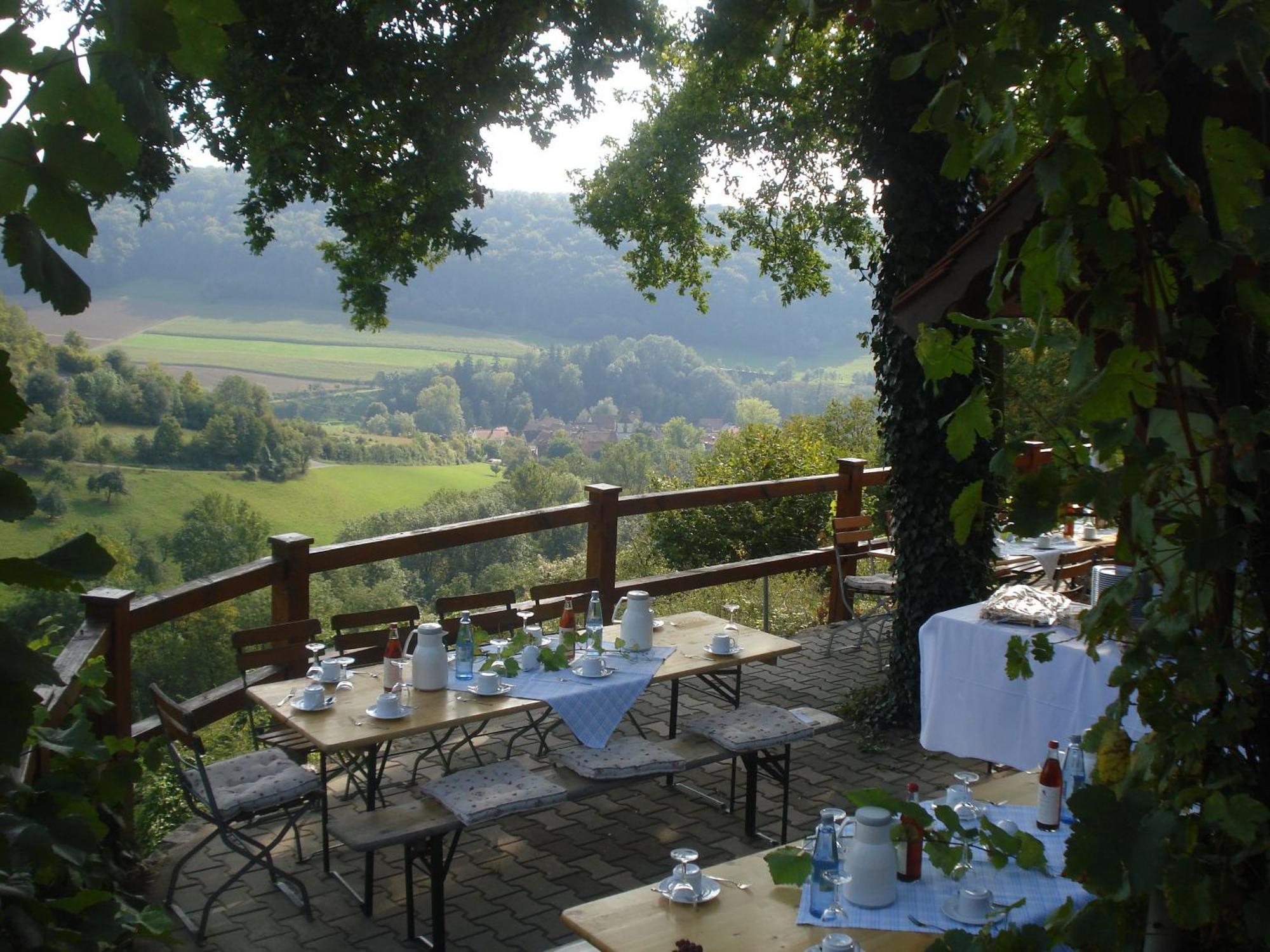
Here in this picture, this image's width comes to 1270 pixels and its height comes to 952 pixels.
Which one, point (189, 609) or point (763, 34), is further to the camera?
point (763, 34)

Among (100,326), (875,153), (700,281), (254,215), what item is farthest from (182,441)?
(875,153)

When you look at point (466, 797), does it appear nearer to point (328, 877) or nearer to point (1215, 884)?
point (328, 877)

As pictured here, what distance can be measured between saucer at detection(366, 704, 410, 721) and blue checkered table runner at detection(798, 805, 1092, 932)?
2025mm

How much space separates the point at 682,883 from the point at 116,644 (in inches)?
111

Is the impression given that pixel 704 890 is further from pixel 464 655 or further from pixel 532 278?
pixel 532 278

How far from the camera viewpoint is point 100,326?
4134cm

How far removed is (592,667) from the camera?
5031 millimetres

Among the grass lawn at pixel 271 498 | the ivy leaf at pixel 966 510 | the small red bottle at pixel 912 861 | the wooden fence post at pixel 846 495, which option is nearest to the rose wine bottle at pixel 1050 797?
the small red bottle at pixel 912 861

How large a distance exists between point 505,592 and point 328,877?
1.86 m

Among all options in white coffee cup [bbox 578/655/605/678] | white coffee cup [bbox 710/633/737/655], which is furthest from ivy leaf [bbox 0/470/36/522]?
white coffee cup [bbox 710/633/737/655]

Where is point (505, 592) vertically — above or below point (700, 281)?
below

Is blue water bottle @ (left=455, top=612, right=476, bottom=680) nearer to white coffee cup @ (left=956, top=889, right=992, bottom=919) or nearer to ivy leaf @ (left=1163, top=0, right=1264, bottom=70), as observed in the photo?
white coffee cup @ (left=956, top=889, right=992, bottom=919)

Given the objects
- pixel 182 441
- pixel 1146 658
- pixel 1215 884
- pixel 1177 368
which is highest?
pixel 1177 368

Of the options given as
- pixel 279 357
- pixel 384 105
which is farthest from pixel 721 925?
pixel 279 357
